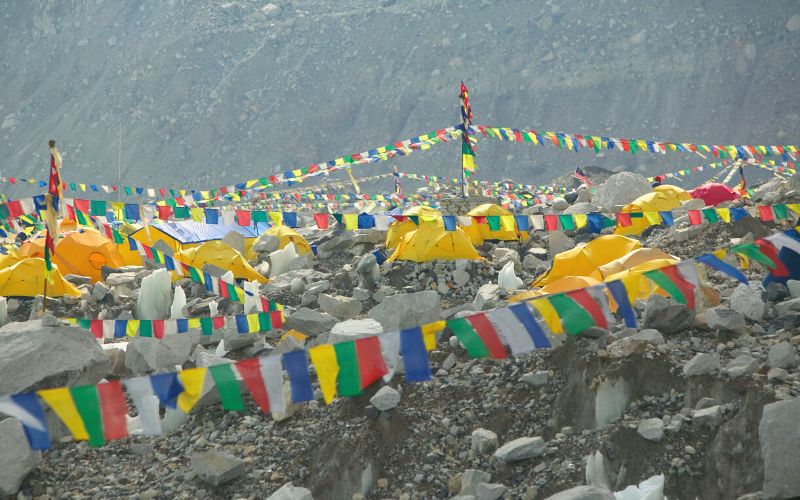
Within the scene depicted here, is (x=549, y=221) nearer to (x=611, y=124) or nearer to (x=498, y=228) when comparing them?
(x=498, y=228)

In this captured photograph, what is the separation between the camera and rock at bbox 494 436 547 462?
5.59m

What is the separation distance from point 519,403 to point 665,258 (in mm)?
2834

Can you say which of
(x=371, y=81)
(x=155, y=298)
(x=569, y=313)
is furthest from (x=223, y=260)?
(x=371, y=81)

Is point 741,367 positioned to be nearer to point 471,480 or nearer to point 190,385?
point 471,480

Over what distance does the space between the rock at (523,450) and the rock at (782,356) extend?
157 cm

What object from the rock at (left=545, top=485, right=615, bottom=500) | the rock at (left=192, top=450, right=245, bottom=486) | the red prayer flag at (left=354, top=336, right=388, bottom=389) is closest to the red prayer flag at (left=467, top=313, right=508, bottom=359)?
the red prayer flag at (left=354, top=336, right=388, bottom=389)

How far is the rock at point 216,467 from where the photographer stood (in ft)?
20.0

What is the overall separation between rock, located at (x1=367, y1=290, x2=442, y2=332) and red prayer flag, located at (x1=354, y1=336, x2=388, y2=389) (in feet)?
9.08

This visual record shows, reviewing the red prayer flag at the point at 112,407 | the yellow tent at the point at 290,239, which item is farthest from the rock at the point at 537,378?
the yellow tent at the point at 290,239

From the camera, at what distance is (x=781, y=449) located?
15.3ft

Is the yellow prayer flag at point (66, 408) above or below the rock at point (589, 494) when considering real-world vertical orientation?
above

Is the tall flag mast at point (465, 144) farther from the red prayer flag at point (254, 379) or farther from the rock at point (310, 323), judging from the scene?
the red prayer flag at point (254, 379)

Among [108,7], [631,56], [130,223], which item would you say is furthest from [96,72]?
[130,223]

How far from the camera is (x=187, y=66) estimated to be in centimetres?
4366
